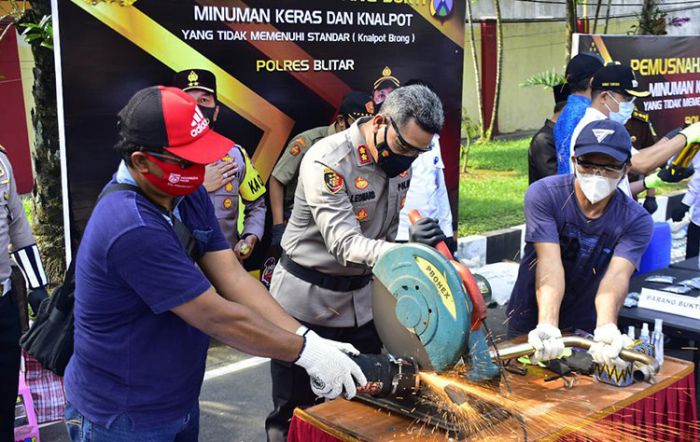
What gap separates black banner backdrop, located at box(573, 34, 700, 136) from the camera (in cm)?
868

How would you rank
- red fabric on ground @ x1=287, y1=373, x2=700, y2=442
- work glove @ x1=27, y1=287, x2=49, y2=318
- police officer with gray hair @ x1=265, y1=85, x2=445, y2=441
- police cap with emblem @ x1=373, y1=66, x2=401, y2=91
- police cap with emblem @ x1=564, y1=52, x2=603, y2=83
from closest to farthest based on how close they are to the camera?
red fabric on ground @ x1=287, y1=373, x2=700, y2=442
police officer with gray hair @ x1=265, y1=85, x2=445, y2=441
work glove @ x1=27, y1=287, x2=49, y2=318
police cap with emblem @ x1=564, y1=52, x2=603, y2=83
police cap with emblem @ x1=373, y1=66, x2=401, y2=91

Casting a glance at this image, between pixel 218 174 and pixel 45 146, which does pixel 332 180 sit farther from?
pixel 45 146

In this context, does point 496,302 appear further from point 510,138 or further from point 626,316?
point 510,138

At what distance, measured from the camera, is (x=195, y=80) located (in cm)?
491

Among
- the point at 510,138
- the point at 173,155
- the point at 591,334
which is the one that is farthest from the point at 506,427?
the point at 510,138

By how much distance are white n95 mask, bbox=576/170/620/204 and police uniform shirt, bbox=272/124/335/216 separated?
2283 mm

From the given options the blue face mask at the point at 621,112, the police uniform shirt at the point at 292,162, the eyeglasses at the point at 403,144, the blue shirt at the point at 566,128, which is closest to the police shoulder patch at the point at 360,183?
the eyeglasses at the point at 403,144

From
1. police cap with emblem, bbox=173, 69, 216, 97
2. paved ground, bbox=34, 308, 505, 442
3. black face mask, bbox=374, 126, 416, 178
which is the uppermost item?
police cap with emblem, bbox=173, 69, 216, 97

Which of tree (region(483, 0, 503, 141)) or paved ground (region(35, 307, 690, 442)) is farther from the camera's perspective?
tree (region(483, 0, 503, 141))

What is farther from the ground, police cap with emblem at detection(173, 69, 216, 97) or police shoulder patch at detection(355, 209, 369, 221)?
police cap with emblem at detection(173, 69, 216, 97)

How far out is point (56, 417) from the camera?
13.8 feet

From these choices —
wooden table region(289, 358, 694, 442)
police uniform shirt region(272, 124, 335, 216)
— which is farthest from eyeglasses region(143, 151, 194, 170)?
police uniform shirt region(272, 124, 335, 216)

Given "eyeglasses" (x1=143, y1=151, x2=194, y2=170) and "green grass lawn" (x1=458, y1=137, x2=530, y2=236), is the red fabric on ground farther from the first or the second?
"green grass lawn" (x1=458, y1=137, x2=530, y2=236)

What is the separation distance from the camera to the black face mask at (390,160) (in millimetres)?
3318
